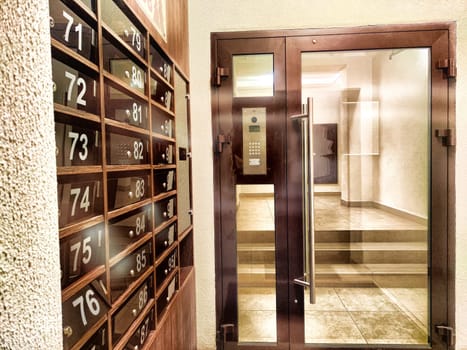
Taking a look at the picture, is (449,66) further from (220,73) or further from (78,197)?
(78,197)

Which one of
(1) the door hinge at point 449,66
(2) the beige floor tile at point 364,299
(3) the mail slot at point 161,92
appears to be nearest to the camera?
(3) the mail slot at point 161,92

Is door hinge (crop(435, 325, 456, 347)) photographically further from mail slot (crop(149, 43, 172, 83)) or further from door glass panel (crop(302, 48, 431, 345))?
mail slot (crop(149, 43, 172, 83))

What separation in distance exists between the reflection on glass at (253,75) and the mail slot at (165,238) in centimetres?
101

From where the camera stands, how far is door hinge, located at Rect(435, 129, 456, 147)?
193 centimetres

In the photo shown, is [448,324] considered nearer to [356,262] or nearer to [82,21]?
[356,262]

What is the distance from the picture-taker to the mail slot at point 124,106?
0.92 metres

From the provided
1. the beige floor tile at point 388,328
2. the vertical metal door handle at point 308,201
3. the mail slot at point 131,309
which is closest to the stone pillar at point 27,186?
the mail slot at point 131,309

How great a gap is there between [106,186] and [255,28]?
1.60 meters

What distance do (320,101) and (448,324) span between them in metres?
1.72

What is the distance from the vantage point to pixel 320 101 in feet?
6.89

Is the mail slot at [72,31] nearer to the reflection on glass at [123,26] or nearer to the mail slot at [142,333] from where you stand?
the reflection on glass at [123,26]

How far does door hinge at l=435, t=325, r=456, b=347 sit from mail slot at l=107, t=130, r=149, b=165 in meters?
2.17

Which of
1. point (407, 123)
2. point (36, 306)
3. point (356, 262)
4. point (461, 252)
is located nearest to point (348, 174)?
point (407, 123)

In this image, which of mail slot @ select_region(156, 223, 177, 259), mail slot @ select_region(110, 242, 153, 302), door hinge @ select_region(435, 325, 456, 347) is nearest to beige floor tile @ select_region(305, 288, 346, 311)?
door hinge @ select_region(435, 325, 456, 347)
